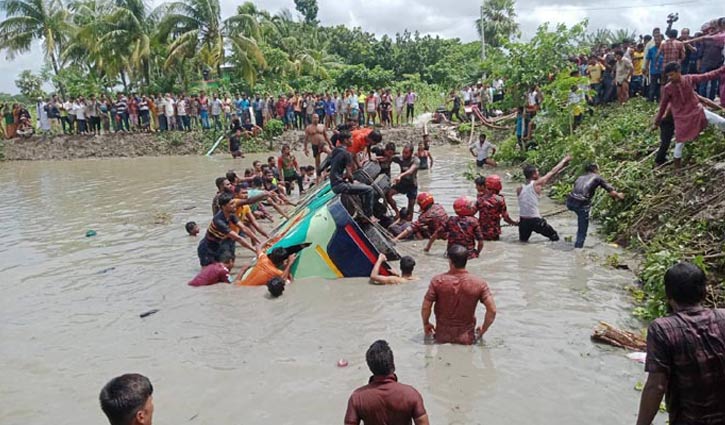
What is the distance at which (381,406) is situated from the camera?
3523 mm

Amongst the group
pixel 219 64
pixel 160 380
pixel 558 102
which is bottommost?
pixel 160 380

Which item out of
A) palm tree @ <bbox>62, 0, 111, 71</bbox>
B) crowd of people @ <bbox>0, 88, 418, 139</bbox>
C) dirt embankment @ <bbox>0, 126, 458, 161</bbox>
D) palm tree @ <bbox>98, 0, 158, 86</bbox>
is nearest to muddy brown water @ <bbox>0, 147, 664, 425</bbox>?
crowd of people @ <bbox>0, 88, 418, 139</bbox>

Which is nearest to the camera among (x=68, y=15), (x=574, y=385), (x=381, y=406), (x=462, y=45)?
(x=381, y=406)

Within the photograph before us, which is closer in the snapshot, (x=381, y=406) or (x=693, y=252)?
(x=381, y=406)

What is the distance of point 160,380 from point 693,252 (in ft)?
19.4

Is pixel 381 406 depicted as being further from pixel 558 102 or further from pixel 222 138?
pixel 222 138

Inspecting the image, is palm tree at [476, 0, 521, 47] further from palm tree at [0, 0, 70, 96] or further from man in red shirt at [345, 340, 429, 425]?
man in red shirt at [345, 340, 429, 425]

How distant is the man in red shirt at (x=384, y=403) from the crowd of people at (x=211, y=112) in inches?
898

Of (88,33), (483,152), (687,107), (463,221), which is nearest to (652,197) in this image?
(687,107)

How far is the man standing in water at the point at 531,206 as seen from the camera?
905 centimetres

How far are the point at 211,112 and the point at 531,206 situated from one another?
67.5 ft

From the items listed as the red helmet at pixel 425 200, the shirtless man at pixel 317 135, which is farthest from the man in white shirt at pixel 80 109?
the red helmet at pixel 425 200

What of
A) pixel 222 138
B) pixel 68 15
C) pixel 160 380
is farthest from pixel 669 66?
pixel 68 15

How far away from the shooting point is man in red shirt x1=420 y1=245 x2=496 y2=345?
544cm
